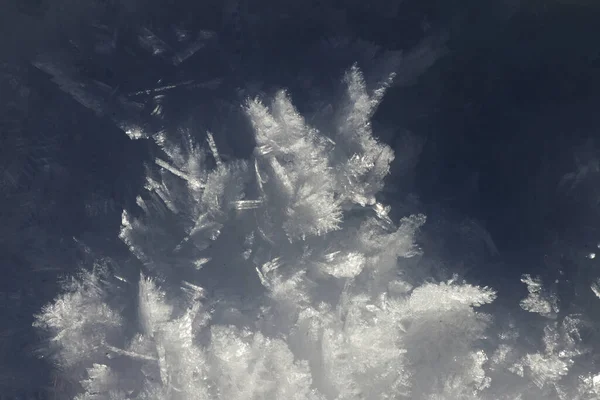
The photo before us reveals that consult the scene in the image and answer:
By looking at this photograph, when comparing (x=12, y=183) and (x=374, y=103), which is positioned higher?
(x=374, y=103)

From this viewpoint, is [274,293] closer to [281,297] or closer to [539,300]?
[281,297]

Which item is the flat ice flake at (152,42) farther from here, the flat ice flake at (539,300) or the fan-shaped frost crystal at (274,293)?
the flat ice flake at (539,300)

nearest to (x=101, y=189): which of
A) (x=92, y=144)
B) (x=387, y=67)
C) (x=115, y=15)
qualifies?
(x=92, y=144)

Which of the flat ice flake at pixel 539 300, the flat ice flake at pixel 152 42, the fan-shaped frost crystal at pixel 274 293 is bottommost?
the fan-shaped frost crystal at pixel 274 293

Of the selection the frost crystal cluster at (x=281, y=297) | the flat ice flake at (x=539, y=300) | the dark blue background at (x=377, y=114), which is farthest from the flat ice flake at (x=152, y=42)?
the flat ice flake at (x=539, y=300)

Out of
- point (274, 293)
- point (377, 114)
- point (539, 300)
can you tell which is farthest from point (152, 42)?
point (539, 300)

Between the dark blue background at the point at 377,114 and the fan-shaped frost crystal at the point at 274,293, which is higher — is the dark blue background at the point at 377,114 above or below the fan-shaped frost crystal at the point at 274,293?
above

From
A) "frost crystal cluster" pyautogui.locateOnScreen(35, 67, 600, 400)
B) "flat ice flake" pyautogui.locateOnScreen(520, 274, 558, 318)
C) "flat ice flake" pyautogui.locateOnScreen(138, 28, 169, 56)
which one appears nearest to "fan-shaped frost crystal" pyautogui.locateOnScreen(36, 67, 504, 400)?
"frost crystal cluster" pyautogui.locateOnScreen(35, 67, 600, 400)

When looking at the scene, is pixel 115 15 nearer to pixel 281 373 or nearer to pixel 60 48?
pixel 60 48

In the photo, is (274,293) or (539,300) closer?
(539,300)
